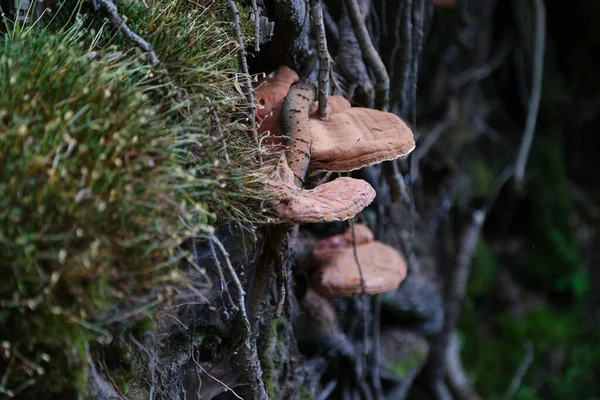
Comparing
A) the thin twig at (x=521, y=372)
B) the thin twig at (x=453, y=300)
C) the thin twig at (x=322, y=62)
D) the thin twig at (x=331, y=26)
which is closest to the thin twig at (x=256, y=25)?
the thin twig at (x=322, y=62)

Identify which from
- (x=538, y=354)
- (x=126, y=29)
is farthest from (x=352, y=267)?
(x=538, y=354)

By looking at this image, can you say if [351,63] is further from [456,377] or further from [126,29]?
[456,377]

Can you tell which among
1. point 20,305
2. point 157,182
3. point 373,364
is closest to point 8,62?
point 157,182

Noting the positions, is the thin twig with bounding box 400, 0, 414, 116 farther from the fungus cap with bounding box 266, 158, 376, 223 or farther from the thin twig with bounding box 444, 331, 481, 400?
the thin twig with bounding box 444, 331, 481, 400

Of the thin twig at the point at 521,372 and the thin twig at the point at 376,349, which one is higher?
the thin twig at the point at 376,349

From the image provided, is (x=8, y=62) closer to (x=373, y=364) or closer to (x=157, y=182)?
(x=157, y=182)

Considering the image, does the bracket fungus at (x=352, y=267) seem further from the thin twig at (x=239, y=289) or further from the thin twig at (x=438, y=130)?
the thin twig at (x=438, y=130)

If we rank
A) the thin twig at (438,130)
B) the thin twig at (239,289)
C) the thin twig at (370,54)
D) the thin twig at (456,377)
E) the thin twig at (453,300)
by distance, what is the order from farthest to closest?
the thin twig at (456,377)
the thin twig at (453,300)
the thin twig at (438,130)
the thin twig at (370,54)
the thin twig at (239,289)
